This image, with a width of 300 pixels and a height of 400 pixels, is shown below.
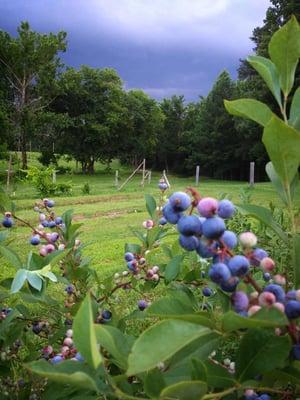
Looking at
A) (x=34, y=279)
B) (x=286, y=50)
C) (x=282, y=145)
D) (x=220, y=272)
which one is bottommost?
(x=34, y=279)

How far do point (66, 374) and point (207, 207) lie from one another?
0.67 ft

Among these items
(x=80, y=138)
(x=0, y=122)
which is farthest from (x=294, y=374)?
(x=80, y=138)

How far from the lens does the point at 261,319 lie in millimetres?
481

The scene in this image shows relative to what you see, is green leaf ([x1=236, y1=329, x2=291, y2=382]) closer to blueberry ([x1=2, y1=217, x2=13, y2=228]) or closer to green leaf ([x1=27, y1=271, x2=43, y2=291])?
green leaf ([x1=27, y1=271, x2=43, y2=291])

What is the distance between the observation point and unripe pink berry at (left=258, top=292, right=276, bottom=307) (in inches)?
19.9

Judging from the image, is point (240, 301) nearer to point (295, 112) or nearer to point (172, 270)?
point (295, 112)

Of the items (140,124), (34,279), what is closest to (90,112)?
(140,124)

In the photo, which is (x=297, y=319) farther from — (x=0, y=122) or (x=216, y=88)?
(x=216, y=88)

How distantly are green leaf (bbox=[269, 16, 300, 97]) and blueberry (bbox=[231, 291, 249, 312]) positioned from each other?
0.29m

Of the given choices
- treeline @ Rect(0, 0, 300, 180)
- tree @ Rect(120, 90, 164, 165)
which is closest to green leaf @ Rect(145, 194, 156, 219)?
treeline @ Rect(0, 0, 300, 180)

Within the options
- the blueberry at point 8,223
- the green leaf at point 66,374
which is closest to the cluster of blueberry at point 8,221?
the blueberry at point 8,223

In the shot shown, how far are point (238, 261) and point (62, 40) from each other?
2768 cm

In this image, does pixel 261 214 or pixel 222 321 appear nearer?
pixel 222 321

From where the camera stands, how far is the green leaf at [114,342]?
1.68ft
